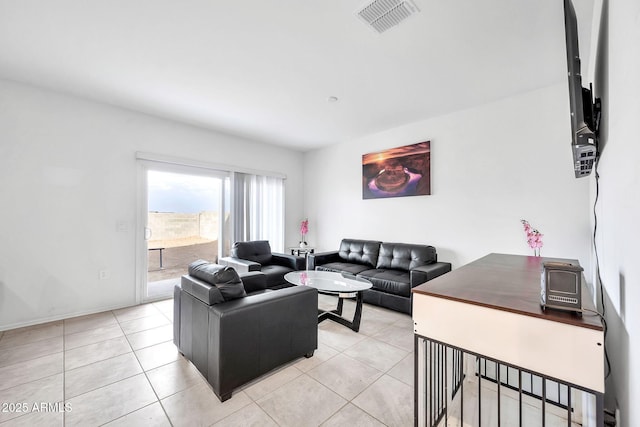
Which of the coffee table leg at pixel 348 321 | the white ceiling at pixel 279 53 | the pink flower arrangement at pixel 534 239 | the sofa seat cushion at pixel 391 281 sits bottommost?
the coffee table leg at pixel 348 321

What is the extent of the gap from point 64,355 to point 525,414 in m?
3.61

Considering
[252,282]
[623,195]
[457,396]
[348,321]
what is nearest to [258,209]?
[252,282]

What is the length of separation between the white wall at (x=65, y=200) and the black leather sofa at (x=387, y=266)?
280 centimetres

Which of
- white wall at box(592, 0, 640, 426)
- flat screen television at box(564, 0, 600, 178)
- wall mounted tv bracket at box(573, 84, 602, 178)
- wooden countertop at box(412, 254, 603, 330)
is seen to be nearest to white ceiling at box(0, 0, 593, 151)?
flat screen television at box(564, 0, 600, 178)

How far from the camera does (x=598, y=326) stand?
0.83 m

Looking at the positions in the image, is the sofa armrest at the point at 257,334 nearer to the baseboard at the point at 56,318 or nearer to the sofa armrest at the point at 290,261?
the sofa armrest at the point at 290,261

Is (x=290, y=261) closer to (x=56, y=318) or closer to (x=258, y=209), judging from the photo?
(x=258, y=209)

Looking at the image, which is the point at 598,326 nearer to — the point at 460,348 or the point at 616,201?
the point at 460,348

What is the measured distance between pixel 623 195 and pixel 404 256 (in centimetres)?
301

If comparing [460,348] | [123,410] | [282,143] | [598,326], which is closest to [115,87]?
[282,143]

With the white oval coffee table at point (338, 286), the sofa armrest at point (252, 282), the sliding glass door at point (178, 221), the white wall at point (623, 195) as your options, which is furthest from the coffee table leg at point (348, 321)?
the sliding glass door at point (178, 221)

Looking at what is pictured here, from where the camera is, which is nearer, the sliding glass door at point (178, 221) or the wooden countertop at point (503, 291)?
the wooden countertop at point (503, 291)

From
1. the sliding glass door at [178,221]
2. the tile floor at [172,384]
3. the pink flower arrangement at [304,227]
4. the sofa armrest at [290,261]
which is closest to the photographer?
the tile floor at [172,384]

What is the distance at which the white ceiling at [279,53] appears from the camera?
1.93 meters
